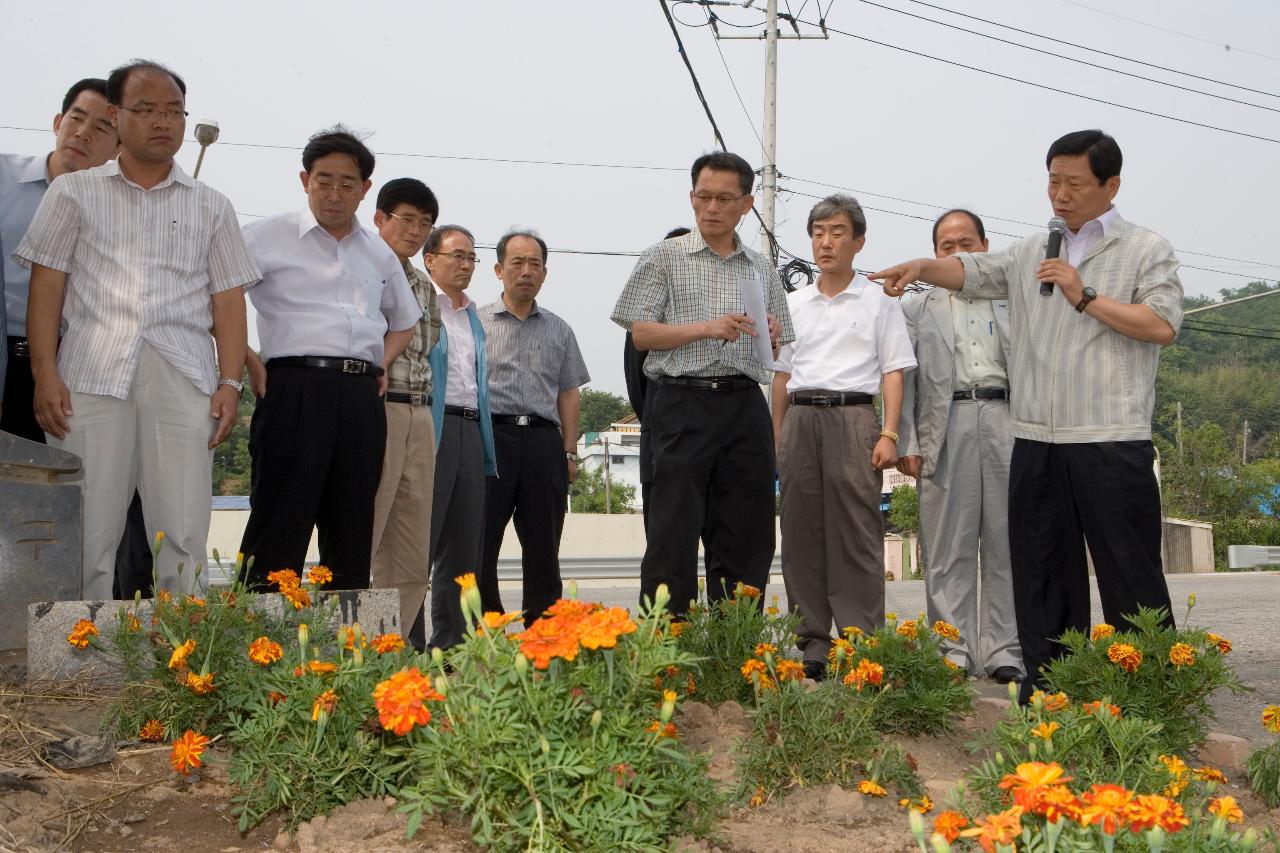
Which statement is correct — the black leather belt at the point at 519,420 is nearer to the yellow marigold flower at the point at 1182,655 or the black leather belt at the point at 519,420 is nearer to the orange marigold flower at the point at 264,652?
the orange marigold flower at the point at 264,652

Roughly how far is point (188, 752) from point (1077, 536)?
9.74ft

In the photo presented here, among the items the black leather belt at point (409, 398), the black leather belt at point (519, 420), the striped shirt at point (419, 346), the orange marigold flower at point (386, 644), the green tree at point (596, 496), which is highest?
the striped shirt at point (419, 346)

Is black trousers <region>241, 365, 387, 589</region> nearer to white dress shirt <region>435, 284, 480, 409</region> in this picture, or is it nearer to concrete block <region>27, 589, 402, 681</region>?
concrete block <region>27, 589, 402, 681</region>

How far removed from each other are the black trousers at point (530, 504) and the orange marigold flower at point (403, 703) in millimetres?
3925

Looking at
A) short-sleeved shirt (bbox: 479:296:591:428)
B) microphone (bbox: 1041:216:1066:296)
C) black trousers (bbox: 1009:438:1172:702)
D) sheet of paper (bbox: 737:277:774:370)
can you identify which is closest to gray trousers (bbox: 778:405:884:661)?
sheet of paper (bbox: 737:277:774:370)

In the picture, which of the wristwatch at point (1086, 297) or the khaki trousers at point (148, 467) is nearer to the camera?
the khaki trousers at point (148, 467)

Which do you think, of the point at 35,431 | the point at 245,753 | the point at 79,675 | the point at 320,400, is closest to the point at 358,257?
the point at 320,400

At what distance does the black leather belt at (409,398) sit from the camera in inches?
212

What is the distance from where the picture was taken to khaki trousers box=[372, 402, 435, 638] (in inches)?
213

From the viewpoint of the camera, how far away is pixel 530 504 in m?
6.36

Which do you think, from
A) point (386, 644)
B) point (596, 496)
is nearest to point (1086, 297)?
point (386, 644)

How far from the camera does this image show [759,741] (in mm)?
3199

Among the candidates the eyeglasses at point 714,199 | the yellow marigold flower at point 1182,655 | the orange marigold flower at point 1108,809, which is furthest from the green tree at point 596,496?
the orange marigold flower at point 1108,809

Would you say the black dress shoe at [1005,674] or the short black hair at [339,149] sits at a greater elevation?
the short black hair at [339,149]
